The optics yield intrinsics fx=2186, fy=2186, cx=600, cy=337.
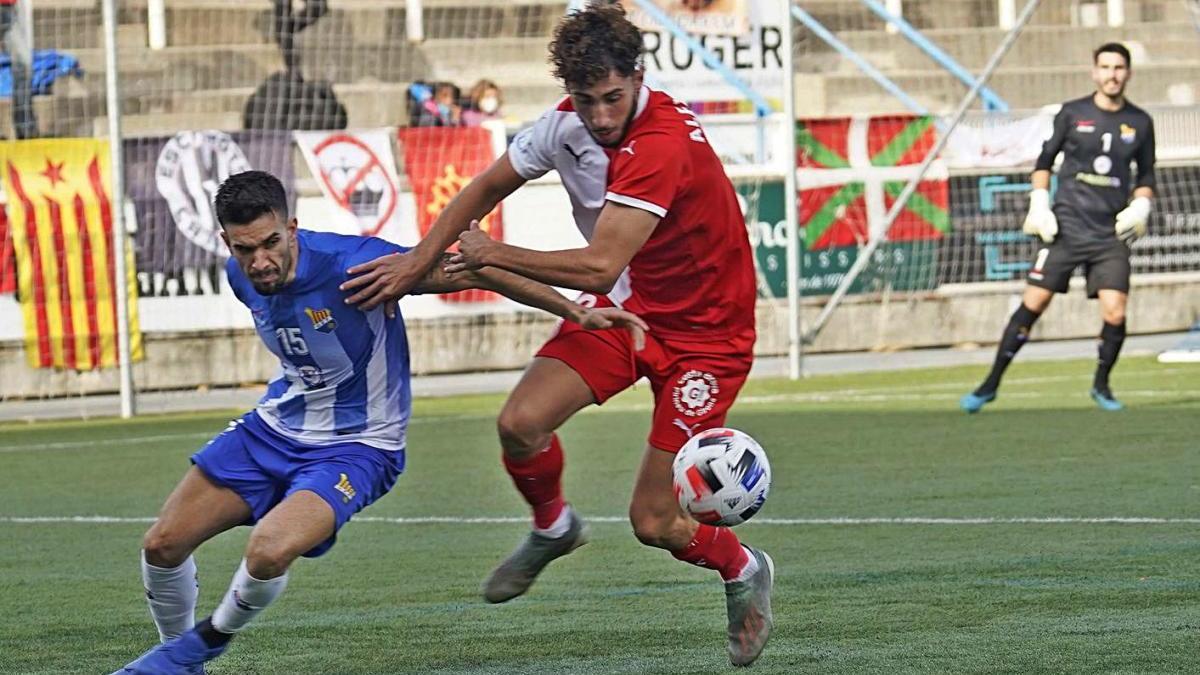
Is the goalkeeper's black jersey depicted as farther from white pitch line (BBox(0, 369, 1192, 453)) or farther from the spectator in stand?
the spectator in stand

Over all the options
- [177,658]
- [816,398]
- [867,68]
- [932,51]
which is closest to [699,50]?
[816,398]

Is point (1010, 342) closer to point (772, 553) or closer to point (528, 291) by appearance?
point (772, 553)

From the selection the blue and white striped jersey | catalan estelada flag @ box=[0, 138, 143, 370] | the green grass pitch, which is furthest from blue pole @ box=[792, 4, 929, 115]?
the blue and white striped jersey

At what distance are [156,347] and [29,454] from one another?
9.80ft

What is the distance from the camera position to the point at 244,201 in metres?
5.62

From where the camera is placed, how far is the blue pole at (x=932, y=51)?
21000mm

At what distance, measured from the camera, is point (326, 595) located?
286 inches

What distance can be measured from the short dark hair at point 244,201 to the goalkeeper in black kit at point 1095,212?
7.44 metres

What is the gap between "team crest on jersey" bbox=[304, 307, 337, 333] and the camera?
588 centimetres

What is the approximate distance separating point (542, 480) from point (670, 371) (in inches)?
21.1

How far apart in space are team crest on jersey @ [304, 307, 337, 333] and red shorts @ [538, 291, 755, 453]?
2.50ft

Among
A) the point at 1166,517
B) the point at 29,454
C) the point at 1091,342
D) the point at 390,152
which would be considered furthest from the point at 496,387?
the point at 1166,517

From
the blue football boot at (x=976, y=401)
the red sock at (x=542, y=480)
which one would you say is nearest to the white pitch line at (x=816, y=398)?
the blue football boot at (x=976, y=401)

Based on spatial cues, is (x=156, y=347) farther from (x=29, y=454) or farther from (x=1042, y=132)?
(x=1042, y=132)
